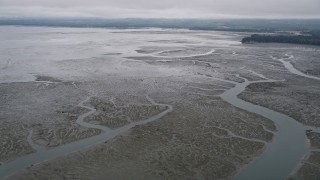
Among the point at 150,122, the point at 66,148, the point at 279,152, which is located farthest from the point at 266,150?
the point at 66,148

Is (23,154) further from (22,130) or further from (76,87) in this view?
(76,87)

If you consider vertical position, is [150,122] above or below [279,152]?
above

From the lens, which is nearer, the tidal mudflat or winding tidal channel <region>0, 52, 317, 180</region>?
winding tidal channel <region>0, 52, 317, 180</region>

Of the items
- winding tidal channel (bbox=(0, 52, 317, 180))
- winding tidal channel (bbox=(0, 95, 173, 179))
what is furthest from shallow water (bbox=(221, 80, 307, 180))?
winding tidal channel (bbox=(0, 95, 173, 179))

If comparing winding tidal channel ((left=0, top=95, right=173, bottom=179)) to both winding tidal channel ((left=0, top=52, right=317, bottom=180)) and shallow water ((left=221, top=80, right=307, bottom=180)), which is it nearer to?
winding tidal channel ((left=0, top=52, right=317, bottom=180))

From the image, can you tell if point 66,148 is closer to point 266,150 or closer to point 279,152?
point 266,150

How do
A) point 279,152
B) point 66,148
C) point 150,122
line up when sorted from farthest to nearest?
1. point 150,122
2. point 66,148
3. point 279,152

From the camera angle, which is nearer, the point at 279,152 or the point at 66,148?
the point at 279,152

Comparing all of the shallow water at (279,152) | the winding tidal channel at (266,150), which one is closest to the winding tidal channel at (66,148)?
the winding tidal channel at (266,150)

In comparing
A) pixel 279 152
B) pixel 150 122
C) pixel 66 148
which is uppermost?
pixel 150 122
